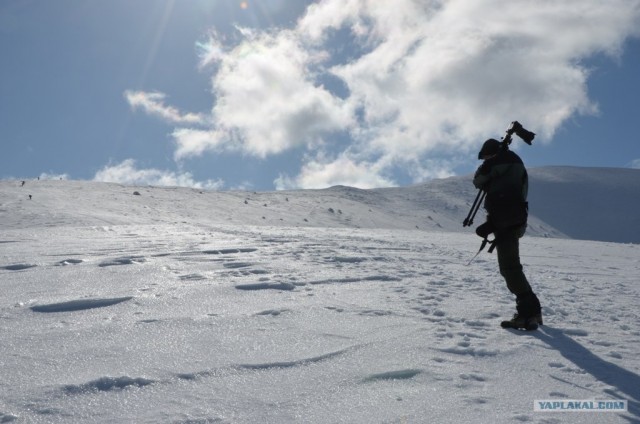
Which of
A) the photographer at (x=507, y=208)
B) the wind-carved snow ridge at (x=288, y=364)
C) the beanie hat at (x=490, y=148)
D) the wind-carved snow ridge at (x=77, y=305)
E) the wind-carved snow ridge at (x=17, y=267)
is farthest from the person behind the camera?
the wind-carved snow ridge at (x=17, y=267)

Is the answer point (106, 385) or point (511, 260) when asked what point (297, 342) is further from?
point (511, 260)

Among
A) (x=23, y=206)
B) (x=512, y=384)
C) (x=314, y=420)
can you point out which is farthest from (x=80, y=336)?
(x=23, y=206)

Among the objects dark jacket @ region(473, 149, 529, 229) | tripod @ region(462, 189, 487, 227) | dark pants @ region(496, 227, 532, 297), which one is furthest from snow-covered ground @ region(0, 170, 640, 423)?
dark jacket @ region(473, 149, 529, 229)

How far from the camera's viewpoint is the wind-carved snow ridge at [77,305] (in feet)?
16.4

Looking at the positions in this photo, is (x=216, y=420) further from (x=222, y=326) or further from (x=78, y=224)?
(x=78, y=224)

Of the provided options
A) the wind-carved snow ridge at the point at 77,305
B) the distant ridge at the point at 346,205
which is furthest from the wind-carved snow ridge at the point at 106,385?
the distant ridge at the point at 346,205

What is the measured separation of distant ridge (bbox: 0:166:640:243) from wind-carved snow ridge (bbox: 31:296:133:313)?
1658 cm

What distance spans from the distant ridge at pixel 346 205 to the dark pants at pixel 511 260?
63.0ft

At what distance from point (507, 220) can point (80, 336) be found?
4.38 meters

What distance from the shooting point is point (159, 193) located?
4062cm

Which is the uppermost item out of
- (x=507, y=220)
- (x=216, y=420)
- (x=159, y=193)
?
(x=159, y=193)

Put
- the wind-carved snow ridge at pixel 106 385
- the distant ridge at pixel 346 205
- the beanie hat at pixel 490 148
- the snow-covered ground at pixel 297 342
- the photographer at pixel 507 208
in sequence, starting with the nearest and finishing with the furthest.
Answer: the snow-covered ground at pixel 297 342, the wind-carved snow ridge at pixel 106 385, the photographer at pixel 507 208, the beanie hat at pixel 490 148, the distant ridge at pixel 346 205

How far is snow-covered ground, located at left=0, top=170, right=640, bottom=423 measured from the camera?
9.33ft

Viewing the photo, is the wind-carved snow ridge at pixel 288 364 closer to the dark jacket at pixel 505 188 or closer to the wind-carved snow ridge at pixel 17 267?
the dark jacket at pixel 505 188
